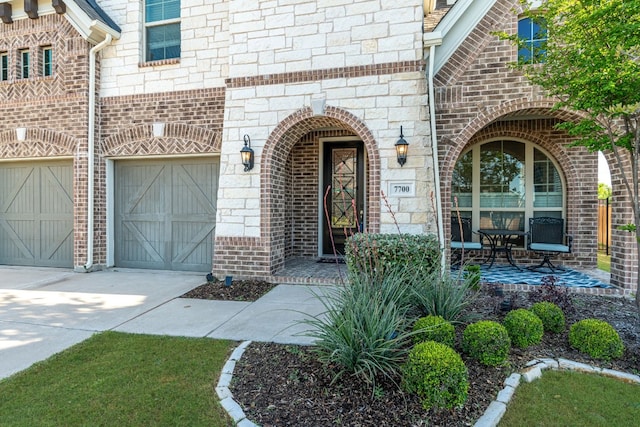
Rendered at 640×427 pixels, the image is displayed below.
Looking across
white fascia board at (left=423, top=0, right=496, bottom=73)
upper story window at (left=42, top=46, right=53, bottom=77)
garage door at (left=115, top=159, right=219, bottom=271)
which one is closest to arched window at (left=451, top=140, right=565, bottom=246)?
white fascia board at (left=423, top=0, right=496, bottom=73)

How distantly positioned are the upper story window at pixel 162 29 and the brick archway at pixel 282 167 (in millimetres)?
3173

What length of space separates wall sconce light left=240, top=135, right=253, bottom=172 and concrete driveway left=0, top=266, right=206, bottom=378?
226 cm

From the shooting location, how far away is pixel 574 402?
2.75 m

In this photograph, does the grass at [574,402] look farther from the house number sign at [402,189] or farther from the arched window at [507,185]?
the arched window at [507,185]

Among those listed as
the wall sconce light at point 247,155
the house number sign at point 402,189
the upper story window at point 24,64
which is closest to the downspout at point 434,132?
the house number sign at point 402,189

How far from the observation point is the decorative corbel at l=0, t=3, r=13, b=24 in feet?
25.5

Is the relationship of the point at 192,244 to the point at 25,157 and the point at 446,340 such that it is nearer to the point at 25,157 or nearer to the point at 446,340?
the point at 25,157

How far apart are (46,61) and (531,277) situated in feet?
35.1

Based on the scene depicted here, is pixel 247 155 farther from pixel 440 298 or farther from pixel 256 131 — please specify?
pixel 440 298

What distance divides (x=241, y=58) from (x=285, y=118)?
4.67 feet

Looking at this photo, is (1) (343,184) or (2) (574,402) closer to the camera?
(2) (574,402)

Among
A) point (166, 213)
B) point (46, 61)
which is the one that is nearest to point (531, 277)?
point (166, 213)

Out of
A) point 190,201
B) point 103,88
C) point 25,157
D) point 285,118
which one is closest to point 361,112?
point 285,118

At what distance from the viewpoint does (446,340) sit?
10.1 ft
